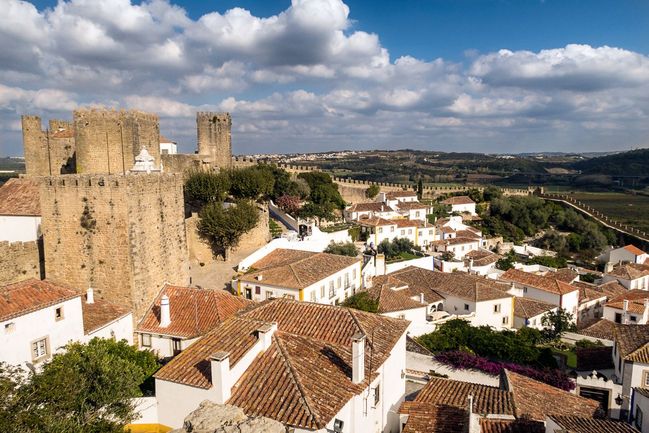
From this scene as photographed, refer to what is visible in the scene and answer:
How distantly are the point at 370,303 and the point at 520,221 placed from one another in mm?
33484

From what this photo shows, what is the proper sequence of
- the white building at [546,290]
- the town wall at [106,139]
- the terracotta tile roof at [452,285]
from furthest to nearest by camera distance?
the white building at [546,290], the terracotta tile roof at [452,285], the town wall at [106,139]

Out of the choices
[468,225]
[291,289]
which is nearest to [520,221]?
[468,225]

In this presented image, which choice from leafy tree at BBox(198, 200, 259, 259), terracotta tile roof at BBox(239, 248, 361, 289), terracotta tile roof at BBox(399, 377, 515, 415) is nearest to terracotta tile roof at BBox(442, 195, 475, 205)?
terracotta tile roof at BBox(239, 248, 361, 289)

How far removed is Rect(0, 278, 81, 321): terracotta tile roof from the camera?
377 inches

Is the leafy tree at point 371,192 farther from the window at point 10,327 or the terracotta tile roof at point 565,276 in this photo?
the window at point 10,327

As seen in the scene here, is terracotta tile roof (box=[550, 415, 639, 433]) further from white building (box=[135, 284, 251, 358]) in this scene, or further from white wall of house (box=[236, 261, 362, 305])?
white wall of house (box=[236, 261, 362, 305])

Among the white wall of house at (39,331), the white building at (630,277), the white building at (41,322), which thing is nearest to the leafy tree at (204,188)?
the white building at (41,322)

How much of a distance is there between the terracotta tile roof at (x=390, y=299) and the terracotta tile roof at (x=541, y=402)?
291 inches

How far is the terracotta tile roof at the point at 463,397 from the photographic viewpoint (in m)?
9.50

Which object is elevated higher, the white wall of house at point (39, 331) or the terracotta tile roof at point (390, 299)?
the white wall of house at point (39, 331)

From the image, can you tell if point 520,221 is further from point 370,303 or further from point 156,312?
point 156,312

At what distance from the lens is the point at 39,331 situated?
10016 mm

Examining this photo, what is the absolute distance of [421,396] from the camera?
10688mm

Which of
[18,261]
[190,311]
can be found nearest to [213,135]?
[18,261]
